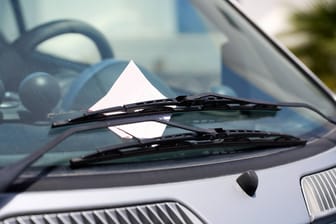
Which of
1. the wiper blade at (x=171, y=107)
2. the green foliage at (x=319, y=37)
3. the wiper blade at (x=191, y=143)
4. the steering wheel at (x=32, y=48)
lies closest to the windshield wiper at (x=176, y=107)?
the wiper blade at (x=171, y=107)

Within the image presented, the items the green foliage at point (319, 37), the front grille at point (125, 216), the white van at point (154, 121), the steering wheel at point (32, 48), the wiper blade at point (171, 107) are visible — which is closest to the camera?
the front grille at point (125, 216)

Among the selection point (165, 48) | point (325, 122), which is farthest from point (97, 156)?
point (165, 48)

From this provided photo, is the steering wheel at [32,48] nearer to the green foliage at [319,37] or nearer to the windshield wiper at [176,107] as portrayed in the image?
the windshield wiper at [176,107]

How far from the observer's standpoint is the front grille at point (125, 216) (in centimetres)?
221

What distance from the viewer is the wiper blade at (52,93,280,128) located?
8.51 ft

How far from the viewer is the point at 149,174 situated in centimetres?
244

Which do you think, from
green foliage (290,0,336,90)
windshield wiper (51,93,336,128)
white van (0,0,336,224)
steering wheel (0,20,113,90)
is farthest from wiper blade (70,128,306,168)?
green foliage (290,0,336,90)

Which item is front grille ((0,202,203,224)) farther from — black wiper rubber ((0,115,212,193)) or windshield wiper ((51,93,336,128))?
windshield wiper ((51,93,336,128))

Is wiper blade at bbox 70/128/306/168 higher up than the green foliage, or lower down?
lower down

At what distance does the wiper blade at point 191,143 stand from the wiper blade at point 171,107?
4.5 inches

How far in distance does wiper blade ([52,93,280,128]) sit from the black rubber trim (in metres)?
0.20

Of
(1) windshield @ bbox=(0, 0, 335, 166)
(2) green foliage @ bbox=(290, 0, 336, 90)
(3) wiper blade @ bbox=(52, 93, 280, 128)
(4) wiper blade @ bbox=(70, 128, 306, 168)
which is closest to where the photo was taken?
(4) wiper blade @ bbox=(70, 128, 306, 168)

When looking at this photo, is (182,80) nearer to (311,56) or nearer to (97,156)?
(97,156)

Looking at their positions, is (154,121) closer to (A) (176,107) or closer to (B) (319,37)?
(A) (176,107)
